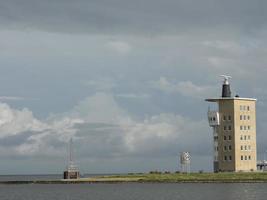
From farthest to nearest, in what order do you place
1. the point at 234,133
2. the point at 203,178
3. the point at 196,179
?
1. the point at 234,133
2. the point at 196,179
3. the point at 203,178

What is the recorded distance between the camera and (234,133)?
149625 mm

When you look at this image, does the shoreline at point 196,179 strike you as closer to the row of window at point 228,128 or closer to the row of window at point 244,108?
the row of window at point 228,128

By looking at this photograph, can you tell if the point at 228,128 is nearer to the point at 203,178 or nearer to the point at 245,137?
the point at 245,137

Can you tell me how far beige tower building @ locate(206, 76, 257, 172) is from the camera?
149750mm

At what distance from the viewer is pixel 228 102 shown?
151 m

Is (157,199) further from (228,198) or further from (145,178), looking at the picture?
(145,178)

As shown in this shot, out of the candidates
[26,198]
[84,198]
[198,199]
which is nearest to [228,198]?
[198,199]

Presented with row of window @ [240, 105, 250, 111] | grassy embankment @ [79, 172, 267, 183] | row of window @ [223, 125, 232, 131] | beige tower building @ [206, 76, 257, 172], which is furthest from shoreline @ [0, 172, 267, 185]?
row of window @ [240, 105, 250, 111]

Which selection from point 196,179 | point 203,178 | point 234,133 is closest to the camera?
point 203,178

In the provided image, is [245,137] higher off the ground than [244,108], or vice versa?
[244,108]

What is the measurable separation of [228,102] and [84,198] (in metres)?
57.0

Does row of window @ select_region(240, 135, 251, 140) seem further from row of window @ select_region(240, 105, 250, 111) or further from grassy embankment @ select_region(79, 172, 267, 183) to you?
grassy embankment @ select_region(79, 172, 267, 183)

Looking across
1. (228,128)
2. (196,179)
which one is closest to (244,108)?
(228,128)

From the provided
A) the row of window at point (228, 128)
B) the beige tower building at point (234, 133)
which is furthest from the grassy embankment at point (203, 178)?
the row of window at point (228, 128)
